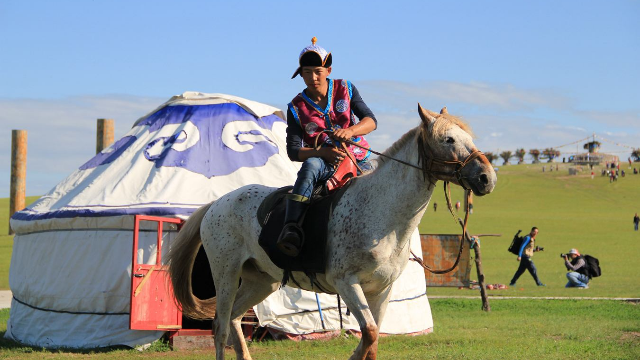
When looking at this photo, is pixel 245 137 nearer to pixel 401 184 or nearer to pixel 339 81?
pixel 339 81

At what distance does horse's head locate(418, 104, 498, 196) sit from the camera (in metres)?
4.83

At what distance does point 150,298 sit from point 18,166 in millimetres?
14820

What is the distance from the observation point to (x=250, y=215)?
6355 millimetres

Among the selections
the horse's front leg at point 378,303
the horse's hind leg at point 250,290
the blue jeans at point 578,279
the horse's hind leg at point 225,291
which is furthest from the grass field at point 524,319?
the horse's front leg at point 378,303

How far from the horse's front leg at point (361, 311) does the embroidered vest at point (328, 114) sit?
1.17 meters

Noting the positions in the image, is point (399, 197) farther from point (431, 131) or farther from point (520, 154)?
point (520, 154)

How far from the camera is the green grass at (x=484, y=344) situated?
7.60 metres

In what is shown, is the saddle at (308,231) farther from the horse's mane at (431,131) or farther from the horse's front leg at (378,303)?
the horse's mane at (431,131)

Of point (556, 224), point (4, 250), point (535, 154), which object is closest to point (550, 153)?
point (535, 154)

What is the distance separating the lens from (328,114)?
604cm

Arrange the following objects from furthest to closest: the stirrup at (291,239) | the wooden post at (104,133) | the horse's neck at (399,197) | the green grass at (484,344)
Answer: the wooden post at (104,133) < the green grass at (484,344) < the stirrup at (291,239) < the horse's neck at (399,197)

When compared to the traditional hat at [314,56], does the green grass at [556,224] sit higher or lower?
lower

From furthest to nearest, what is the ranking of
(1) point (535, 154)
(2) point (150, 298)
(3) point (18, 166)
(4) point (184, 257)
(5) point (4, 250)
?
(1) point (535, 154), (5) point (4, 250), (3) point (18, 166), (2) point (150, 298), (4) point (184, 257)

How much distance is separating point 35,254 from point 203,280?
2.16 m
